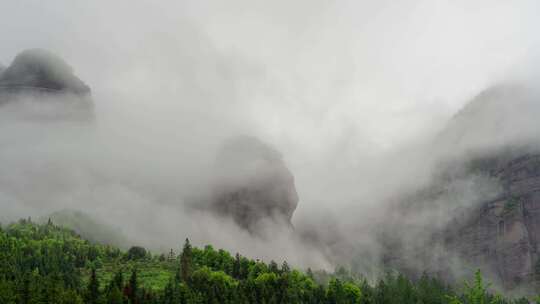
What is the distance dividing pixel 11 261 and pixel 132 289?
69.7m

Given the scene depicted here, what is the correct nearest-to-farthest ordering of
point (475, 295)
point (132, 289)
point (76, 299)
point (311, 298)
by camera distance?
point (475, 295) < point (76, 299) < point (132, 289) < point (311, 298)

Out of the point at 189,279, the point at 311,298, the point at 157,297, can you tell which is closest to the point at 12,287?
the point at 157,297

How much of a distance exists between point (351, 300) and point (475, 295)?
14638 centimetres

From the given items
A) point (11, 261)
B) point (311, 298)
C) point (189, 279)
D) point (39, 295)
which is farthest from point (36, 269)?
point (311, 298)

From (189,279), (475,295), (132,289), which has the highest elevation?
(189,279)

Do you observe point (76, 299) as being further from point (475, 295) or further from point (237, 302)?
point (475, 295)

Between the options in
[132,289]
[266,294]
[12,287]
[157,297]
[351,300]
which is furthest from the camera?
[351,300]

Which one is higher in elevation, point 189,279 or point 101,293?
point 189,279

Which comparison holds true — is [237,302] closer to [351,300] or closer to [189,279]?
[189,279]

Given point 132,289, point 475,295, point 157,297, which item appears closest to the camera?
point 475,295

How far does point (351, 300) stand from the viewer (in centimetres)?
19762

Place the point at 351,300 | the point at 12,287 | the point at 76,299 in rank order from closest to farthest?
the point at 76,299, the point at 12,287, the point at 351,300

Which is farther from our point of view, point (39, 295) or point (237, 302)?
point (237, 302)

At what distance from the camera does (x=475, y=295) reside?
56625 millimetres
